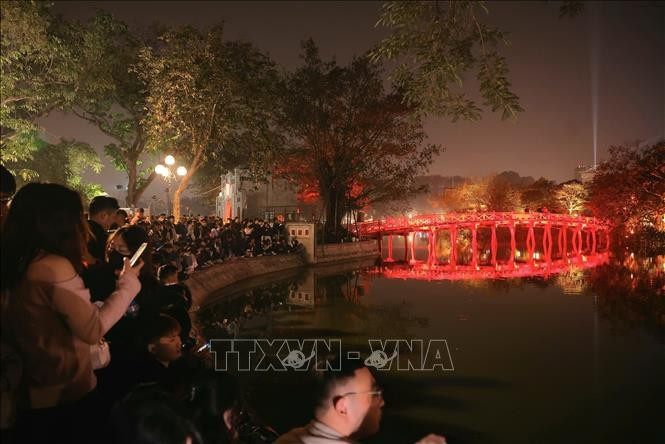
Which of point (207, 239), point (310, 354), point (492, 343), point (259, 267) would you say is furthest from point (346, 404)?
point (259, 267)

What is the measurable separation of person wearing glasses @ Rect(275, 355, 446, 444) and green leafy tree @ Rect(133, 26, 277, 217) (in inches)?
621

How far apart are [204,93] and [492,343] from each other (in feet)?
41.9

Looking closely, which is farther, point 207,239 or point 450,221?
point 450,221

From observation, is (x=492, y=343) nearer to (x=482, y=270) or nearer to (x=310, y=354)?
(x=310, y=354)

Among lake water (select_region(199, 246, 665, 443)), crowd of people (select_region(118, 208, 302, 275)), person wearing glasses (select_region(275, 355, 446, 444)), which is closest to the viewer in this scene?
person wearing glasses (select_region(275, 355, 446, 444))

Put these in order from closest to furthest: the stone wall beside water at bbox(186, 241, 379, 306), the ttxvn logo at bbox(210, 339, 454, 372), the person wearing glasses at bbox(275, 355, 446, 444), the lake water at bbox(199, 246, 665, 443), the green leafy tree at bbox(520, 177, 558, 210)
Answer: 1. the person wearing glasses at bbox(275, 355, 446, 444)
2. the lake water at bbox(199, 246, 665, 443)
3. the ttxvn logo at bbox(210, 339, 454, 372)
4. the stone wall beside water at bbox(186, 241, 379, 306)
5. the green leafy tree at bbox(520, 177, 558, 210)

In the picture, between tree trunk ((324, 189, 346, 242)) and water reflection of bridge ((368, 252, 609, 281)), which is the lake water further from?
tree trunk ((324, 189, 346, 242))

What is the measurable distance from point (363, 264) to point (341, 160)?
6941 mm

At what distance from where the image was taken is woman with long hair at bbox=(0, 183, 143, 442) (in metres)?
1.96

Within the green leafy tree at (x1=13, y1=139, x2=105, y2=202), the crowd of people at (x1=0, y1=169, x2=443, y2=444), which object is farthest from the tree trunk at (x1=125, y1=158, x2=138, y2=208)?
the crowd of people at (x1=0, y1=169, x2=443, y2=444)

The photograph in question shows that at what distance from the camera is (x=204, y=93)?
54.7ft

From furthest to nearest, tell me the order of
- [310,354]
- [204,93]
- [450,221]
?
[450,221], [204,93], [310,354]

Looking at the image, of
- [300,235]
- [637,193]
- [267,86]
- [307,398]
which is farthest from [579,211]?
[307,398]

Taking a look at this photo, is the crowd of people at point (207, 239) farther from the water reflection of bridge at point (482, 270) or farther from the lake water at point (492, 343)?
the water reflection of bridge at point (482, 270)
